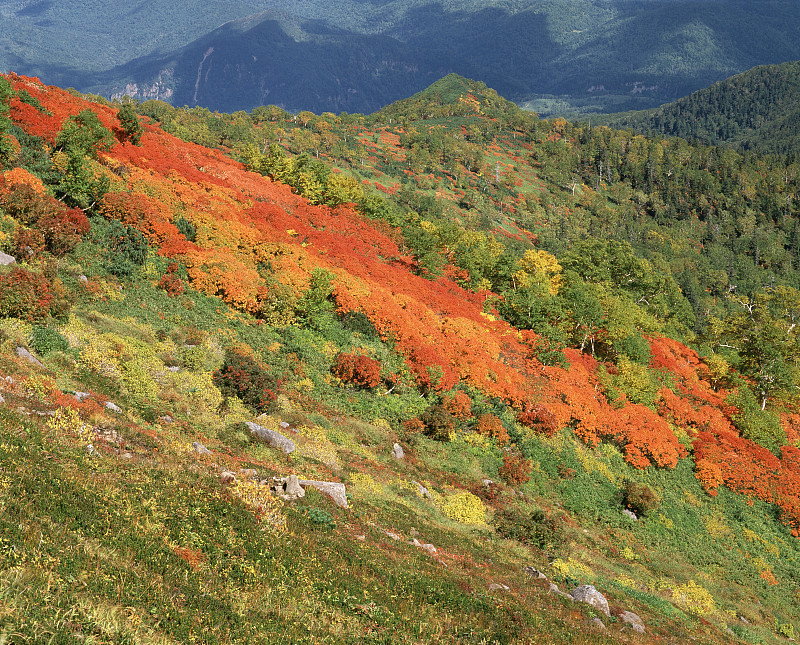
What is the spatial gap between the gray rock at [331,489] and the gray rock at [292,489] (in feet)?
2.71

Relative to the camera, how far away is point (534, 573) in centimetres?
2231

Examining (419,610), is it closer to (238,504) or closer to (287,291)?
(238,504)

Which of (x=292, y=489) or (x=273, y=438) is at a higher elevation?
(x=292, y=489)

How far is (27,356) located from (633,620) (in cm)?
2510

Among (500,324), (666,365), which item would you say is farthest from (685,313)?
(500,324)

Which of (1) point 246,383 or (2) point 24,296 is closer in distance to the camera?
(2) point 24,296

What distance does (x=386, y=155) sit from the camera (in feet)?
554

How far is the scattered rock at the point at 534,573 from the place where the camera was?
22.0 meters

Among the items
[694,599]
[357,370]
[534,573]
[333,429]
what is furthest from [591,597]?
[357,370]

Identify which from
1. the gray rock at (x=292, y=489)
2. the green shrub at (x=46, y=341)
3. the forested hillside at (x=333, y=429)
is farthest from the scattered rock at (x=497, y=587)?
the green shrub at (x=46, y=341)

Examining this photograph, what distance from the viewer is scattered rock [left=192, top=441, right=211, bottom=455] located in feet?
63.2

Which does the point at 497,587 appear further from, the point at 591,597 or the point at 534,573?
the point at 591,597

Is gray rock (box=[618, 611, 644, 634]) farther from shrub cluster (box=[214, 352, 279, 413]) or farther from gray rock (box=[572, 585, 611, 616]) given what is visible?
shrub cluster (box=[214, 352, 279, 413])

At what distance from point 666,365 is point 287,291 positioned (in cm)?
4138
